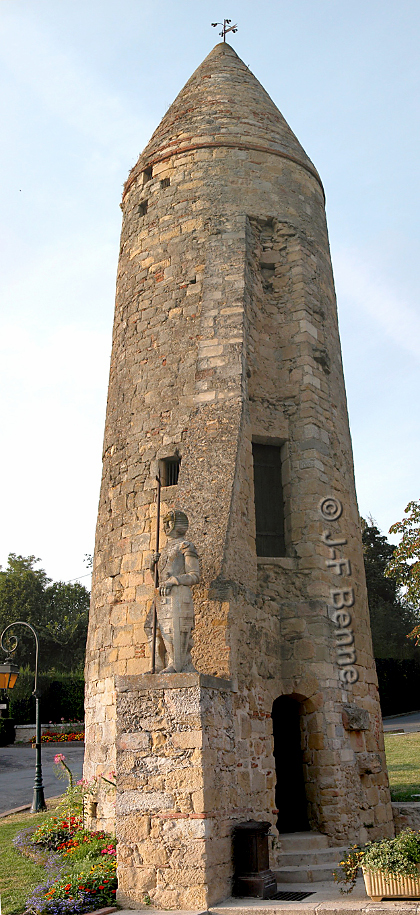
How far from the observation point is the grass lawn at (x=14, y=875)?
7170 millimetres

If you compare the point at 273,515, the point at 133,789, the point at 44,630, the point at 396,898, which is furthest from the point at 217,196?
the point at 44,630

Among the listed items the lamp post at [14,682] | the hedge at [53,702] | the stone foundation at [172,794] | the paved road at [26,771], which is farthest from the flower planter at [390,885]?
the hedge at [53,702]

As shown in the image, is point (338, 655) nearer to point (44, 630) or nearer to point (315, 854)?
point (315, 854)

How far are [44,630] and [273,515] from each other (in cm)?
3035

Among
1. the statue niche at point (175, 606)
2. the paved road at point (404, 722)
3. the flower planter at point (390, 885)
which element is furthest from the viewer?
the paved road at point (404, 722)

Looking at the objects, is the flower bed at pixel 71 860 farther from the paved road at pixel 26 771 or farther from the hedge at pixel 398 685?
the hedge at pixel 398 685

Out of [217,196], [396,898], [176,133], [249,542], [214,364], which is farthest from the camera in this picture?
[176,133]

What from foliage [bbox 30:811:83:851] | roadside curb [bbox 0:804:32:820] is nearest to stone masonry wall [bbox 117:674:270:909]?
foliage [bbox 30:811:83:851]

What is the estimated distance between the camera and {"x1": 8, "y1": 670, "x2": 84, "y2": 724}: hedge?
27.8 m

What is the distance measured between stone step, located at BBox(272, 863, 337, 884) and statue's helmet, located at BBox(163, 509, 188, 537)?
3701mm

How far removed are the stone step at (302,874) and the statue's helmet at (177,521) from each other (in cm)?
370

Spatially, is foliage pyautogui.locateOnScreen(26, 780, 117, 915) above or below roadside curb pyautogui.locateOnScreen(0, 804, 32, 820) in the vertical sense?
below

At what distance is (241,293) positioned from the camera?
10656mm

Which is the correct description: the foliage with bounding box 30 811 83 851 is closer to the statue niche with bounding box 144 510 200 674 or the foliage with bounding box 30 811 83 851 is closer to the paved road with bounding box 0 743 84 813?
the statue niche with bounding box 144 510 200 674
